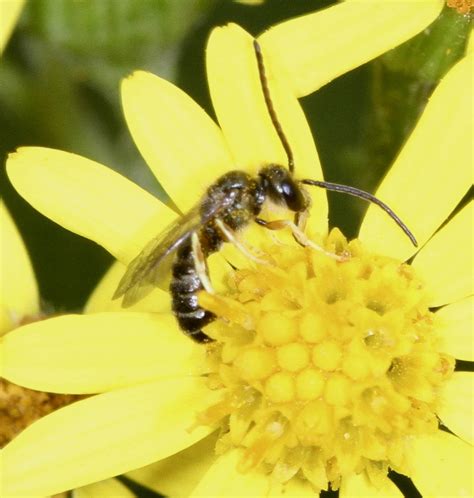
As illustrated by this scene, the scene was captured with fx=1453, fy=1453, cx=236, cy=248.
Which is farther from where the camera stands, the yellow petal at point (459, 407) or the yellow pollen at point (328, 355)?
the yellow petal at point (459, 407)

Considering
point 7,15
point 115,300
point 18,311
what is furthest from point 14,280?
point 7,15

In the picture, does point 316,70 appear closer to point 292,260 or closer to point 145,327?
point 292,260

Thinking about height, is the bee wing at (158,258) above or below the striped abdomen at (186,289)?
above

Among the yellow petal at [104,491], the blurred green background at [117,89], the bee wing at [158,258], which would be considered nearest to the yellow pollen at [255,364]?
the bee wing at [158,258]

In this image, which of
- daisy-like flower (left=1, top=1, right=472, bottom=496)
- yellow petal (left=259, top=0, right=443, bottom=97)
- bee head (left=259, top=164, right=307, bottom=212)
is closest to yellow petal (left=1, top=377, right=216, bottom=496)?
daisy-like flower (left=1, top=1, right=472, bottom=496)

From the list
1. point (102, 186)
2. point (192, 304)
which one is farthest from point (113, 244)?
point (192, 304)

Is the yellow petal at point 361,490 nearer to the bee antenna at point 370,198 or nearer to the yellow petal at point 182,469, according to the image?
the yellow petal at point 182,469

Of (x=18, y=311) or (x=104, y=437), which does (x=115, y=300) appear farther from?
(x=104, y=437)
